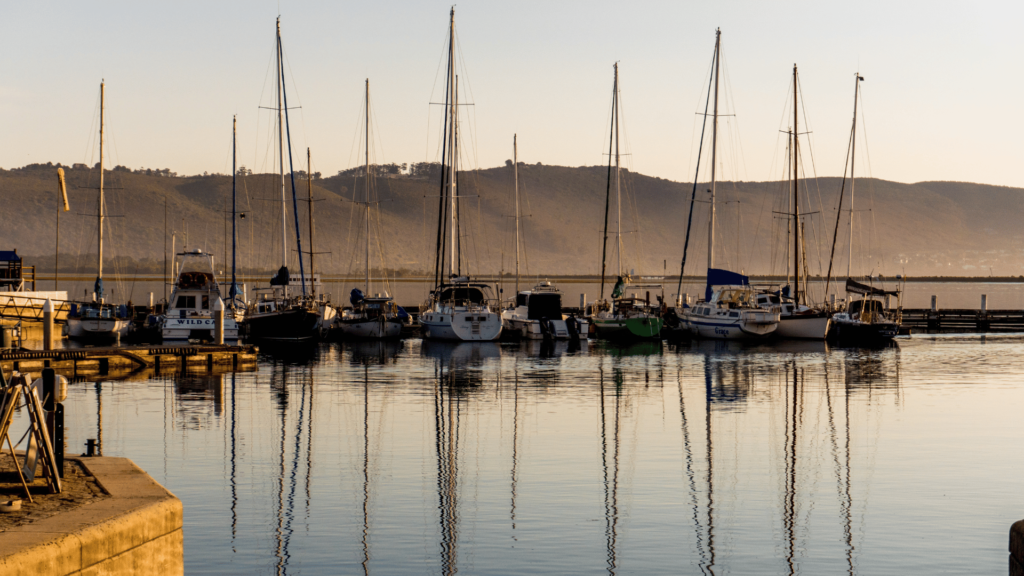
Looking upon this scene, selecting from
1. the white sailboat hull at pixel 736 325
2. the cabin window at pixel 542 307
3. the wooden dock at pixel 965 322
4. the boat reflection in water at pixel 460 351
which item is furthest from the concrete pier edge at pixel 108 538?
the wooden dock at pixel 965 322

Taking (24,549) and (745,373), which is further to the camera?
(745,373)

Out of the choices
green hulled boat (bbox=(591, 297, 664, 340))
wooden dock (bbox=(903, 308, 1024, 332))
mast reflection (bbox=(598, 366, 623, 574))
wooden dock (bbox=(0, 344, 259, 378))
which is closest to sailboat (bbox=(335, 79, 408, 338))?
green hulled boat (bbox=(591, 297, 664, 340))

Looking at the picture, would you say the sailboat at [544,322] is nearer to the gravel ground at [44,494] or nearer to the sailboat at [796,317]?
the sailboat at [796,317]

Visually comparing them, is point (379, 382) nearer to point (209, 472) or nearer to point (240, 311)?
point (209, 472)

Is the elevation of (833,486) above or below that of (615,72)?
below

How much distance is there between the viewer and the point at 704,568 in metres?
13.9

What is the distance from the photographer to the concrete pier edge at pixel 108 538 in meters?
10.1

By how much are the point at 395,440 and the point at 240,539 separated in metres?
9.02

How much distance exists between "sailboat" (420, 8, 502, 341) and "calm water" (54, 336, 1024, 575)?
1651 centimetres

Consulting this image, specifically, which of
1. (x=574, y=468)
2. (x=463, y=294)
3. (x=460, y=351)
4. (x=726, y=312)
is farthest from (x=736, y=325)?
(x=574, y=468)

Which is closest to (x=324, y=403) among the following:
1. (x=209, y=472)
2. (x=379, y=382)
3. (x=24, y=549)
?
(x=379, y=382)

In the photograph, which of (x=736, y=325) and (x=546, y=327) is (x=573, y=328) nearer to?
(x=546, y=327)

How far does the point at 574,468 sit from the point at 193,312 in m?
38.5

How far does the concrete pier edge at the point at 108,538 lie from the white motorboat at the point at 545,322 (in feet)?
156
